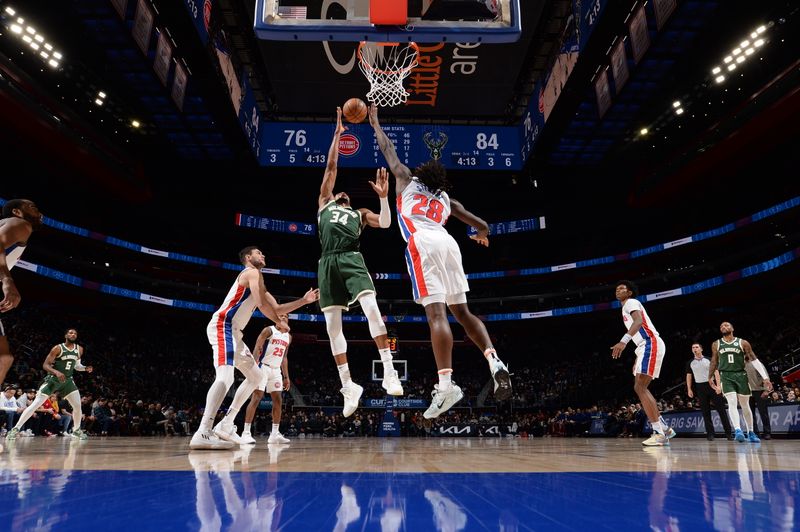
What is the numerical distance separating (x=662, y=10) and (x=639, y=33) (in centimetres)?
85

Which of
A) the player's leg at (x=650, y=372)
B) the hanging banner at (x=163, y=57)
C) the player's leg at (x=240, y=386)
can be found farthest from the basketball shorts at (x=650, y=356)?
the hanging banner at (x=163, y=57)

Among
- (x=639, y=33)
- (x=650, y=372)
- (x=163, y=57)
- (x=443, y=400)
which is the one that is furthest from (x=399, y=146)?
(x=443, y=400)

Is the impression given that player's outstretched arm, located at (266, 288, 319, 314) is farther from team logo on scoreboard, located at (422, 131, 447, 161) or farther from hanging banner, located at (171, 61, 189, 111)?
hanging banner, located at (171, 61, 189, 111)

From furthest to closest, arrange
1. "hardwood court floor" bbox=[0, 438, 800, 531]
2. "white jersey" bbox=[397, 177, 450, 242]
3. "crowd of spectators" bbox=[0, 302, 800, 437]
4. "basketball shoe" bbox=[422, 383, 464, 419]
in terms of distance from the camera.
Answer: "crowd of spectators" bbox=[0, 302, 800, 437]
"white jersey" bbox=[397, 177, 450, 242]
"basketball shoe" bbox=[422, 383, 464, 419]
"hardwood court floor" bbox=[0, 438, 800, 531]

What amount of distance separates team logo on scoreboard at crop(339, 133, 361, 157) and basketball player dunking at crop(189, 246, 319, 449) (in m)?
9.36

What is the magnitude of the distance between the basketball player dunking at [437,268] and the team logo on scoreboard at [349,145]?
33.1ft

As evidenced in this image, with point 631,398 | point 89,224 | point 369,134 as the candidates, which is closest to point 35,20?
point 369,134

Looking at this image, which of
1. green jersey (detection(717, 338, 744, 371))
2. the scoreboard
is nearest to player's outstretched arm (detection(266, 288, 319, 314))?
green jersey (detection(717, 338, 744, 371))

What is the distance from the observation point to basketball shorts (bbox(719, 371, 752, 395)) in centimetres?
806

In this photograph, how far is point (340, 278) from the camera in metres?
4.69

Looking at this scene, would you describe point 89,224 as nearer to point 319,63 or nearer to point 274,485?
point 319,63

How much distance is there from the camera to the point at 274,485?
6.93 feet

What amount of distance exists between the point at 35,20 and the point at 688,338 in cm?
A: 2620

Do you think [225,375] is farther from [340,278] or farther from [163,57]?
[163,57]
